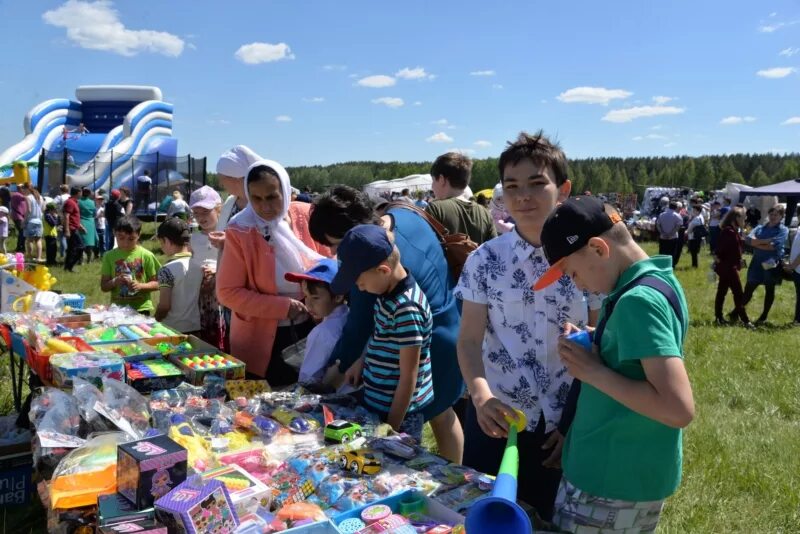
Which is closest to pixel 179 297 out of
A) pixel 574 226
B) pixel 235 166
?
pixel 235 166

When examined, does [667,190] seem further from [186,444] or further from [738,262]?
[186,444]

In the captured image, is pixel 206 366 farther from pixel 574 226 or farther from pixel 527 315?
A: pixel 574 226

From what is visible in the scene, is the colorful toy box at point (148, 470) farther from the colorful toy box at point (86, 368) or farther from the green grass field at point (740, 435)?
the green grass field at point (740, 435)

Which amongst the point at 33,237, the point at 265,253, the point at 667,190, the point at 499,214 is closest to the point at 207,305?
the point at 265,253

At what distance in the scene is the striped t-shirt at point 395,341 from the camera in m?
2.15

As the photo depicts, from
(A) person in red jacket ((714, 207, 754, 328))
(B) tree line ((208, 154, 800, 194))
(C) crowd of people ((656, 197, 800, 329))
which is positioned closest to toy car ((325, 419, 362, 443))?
(C) crowd of people ((656, 197, 800, 329))

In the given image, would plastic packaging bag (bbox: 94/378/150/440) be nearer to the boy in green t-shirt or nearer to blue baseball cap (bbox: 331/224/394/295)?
blue baseball cap (bbox: 331/224/394/295)

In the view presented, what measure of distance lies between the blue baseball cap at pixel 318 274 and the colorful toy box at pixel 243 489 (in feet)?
3.36

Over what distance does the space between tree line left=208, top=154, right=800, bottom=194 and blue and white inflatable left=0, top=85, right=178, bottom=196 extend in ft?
90.9

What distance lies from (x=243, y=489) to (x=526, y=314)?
3.15ft

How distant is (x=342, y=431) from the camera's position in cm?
198

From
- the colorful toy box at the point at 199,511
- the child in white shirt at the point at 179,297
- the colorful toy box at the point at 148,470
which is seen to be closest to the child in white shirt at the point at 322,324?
the colorful toy box at the point at 148,470

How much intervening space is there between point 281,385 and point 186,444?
45.6 inches

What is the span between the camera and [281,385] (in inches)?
121
